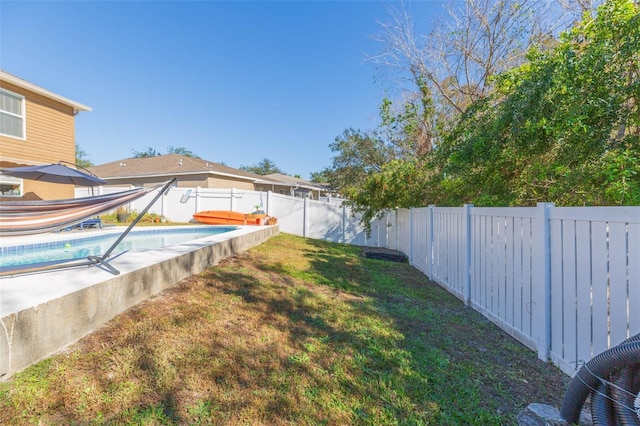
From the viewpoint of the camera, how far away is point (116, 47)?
42.1 ft

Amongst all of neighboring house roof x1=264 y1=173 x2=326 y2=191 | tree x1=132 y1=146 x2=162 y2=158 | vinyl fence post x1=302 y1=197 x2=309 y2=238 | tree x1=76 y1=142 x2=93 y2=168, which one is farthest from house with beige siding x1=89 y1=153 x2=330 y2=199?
tree x1=132 y1=146 x2=162 y2=158

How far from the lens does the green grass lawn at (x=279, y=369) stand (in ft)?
6.60

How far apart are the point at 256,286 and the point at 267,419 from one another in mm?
2732

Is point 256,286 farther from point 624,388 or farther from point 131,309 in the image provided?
point 624,388

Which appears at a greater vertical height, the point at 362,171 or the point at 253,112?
the point at 253,112

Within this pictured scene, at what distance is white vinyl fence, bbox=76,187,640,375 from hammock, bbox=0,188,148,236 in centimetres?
468

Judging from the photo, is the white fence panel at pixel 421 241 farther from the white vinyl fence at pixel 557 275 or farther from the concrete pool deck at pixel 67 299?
the concrete pool deck at pixel 67 299

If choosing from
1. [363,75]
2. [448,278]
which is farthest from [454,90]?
[448,278]

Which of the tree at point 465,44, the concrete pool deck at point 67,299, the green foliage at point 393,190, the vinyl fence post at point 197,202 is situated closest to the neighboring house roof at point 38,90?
the vinyl fence post at point 197,202

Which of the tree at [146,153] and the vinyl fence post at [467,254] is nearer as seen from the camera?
the vinyl fence post at [467,254]

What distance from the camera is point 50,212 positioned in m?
3.60

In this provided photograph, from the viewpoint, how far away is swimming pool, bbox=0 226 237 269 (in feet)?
19.5

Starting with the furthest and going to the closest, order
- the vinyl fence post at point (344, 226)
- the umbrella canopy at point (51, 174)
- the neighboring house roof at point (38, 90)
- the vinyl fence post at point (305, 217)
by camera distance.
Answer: the vinyl fence post at point (305, 217)
the vinyl fence post at point (344, 226)
the neighboring house roof at point (38, 90)
the umbrella canopy at point (51, 174)

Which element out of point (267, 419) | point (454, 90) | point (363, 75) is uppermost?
point (363, 75)
